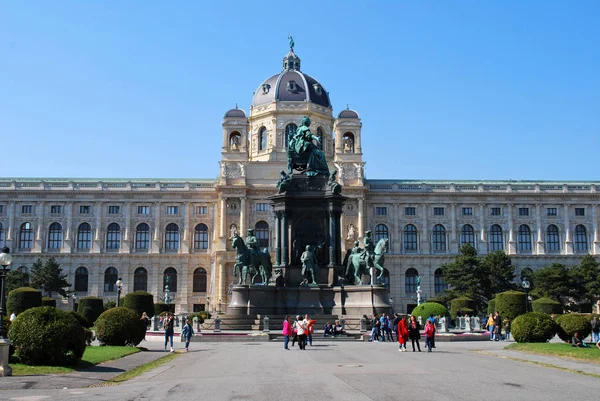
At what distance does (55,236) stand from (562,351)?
83767 millimetres

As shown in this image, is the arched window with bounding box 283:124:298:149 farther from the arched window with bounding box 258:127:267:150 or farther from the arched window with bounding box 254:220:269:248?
the arched window with bounding box 254:220:269:248

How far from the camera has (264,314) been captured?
3950 centimetres

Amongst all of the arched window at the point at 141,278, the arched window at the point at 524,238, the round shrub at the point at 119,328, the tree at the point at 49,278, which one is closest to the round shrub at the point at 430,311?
the round shrub at the point at 119,328

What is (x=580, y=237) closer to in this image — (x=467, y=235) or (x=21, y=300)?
(x=467, y=235)

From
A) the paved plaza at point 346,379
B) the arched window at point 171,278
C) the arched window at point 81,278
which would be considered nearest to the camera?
the paved plaza at point 346,379

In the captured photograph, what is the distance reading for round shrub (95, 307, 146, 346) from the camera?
28812 millimetres

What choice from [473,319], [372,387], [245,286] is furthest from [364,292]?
[372,387]

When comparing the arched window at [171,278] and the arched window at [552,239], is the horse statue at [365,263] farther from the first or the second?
the arched window at [552,239]

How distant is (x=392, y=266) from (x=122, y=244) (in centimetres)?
3713

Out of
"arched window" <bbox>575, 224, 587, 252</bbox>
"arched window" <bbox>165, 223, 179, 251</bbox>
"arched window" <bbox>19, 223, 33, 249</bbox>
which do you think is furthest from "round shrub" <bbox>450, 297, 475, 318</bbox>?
"arched window" <bbox>19, 223, 33, 249</bbox>

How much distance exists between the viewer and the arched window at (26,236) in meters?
97.3

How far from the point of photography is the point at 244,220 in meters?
94.3

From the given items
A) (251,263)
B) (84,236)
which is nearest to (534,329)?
(251,263)

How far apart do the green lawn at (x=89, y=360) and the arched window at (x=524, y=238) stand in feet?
264
